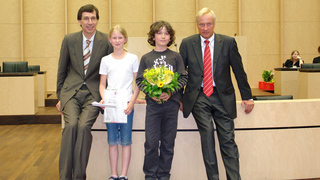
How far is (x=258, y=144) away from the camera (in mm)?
3525

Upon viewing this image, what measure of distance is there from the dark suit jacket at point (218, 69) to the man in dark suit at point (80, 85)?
817 millimetres

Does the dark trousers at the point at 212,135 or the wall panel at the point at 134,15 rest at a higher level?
the wall panel at the point at 134,15

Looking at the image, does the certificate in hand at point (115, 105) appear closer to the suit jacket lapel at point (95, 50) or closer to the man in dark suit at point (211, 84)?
the suit jacket lapel at point (95, 50)

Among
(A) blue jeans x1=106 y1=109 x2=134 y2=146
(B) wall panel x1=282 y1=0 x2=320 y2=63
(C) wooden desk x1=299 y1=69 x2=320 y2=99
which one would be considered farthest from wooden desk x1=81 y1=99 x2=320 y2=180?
(B) wall panel x1=282 y1=0 x2=320 y2=63

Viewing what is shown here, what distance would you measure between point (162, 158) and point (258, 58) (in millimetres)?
9114

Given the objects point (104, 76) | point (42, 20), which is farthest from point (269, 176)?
point (42, 20)

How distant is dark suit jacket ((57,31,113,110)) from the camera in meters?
3.26

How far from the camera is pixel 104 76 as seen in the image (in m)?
3.22

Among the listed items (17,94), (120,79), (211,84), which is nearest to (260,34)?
(17,94)

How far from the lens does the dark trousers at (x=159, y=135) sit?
A: 3033 mm

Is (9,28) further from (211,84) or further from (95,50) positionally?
(211,84)

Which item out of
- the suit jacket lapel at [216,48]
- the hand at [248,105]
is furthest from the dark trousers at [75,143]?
the hand at [248,105]

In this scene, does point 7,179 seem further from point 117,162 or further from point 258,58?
point 258,58

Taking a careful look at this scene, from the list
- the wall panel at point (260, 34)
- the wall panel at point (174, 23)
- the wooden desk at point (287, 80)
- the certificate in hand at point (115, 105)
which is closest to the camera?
the certificate in hand at point (115, 105)
